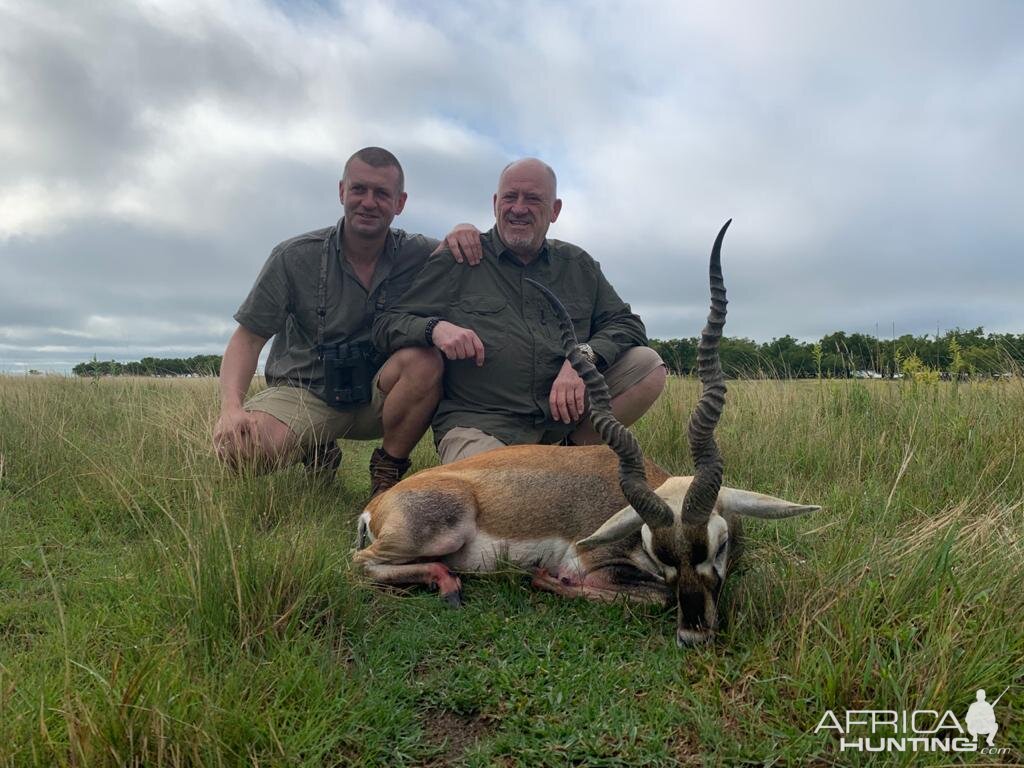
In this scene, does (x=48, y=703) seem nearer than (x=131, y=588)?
Yes

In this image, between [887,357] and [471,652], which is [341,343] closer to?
[471,652]

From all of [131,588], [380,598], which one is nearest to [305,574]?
[380,598]

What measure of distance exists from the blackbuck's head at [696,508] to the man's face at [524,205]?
2242mm

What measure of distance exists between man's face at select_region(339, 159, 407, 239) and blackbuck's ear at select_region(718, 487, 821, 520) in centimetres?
359

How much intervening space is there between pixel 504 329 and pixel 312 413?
180cm

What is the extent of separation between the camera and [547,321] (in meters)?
5.86

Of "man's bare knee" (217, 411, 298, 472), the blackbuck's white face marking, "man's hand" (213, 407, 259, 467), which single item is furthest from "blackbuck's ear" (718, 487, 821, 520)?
"man's hand" (213, 407, 259, 467)

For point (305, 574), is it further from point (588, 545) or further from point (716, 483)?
point (716, 483)

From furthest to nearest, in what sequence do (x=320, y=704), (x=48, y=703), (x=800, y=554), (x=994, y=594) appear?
(x=800, y=554)
(x=994, y=594)
(x=320, y=704)
(x=48, y=703)

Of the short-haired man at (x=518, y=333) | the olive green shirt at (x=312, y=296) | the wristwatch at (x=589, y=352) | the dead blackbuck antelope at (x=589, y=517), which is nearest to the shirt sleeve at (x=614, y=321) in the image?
the short-haired man at (x=518, y=333)

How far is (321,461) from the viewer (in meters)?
6.10

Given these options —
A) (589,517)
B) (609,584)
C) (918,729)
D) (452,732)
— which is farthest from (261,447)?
(918,729)

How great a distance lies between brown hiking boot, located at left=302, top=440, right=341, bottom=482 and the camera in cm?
585

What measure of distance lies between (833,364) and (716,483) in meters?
6.77
